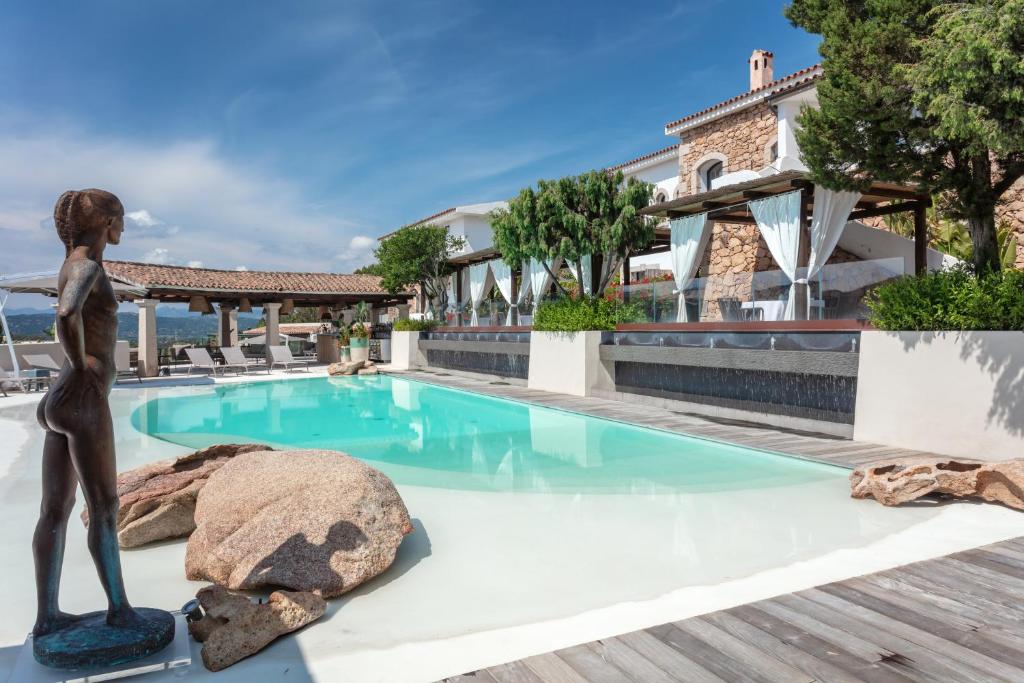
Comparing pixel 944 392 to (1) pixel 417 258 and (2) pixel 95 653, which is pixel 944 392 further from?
(1) pixel 417 258

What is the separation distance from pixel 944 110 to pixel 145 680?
23.5 feet

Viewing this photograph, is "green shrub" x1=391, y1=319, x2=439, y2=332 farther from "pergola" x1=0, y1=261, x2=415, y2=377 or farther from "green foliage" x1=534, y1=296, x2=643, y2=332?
"green foliage" x1=534, y1=296, x2=643, y2=332

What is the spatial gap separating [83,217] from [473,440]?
24.1 feet

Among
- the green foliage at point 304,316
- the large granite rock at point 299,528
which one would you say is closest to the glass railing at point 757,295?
the large granite rock at point 299,528

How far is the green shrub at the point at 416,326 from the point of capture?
73.6 feet

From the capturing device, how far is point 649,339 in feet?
40.2

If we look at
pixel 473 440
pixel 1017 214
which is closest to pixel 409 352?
pixel 473 440

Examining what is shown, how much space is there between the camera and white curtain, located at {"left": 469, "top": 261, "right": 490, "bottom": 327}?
772 inches

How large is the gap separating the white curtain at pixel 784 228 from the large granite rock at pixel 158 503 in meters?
8.48

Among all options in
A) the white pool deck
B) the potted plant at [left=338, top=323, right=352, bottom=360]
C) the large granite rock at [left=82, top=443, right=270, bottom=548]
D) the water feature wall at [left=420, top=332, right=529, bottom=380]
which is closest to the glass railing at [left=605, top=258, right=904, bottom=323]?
the white pool deck

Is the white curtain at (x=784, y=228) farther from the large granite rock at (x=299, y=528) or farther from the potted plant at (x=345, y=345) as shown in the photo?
the potted plant at (x=345, y=345)

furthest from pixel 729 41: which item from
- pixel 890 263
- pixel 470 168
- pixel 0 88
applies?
pixel 0 88

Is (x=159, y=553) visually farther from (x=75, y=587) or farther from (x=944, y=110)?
(x=944, y=110)

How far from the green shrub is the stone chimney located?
1284 centimetres
